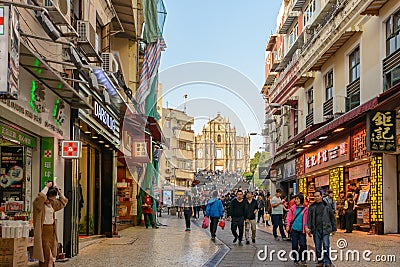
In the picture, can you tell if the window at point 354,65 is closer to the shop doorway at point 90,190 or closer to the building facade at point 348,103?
the building facade at point 348,103

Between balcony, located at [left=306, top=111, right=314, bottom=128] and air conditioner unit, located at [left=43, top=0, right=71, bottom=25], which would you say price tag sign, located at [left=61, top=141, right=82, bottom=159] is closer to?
air conditioner unit, located at [left=43, top=0, right=71, bottom=25]

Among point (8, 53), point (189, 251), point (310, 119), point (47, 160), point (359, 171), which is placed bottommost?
point (189, 251)

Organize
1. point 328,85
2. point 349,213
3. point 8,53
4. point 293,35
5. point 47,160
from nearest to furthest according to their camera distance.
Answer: point 8,53
point 47,160
point 349,213
point 328,85
point 293,35

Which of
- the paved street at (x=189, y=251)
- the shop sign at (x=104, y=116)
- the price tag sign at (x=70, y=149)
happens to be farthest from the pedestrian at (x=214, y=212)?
the price tag sign at (x=70, y=149)

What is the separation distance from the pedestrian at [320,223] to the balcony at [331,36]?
12.8m

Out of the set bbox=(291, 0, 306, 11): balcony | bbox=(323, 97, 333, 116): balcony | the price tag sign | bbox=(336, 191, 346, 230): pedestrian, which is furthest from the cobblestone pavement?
bbox=(291, 0, 306, 11): balcony

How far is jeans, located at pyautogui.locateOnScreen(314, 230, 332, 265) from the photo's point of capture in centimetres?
1290

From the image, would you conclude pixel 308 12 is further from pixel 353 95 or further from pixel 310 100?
pixel 353 95

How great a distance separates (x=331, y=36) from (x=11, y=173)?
18.7 metres

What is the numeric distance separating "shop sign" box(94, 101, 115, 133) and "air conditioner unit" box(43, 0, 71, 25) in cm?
353

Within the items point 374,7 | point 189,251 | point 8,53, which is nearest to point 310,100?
point 374,7

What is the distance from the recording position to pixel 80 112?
16859mm

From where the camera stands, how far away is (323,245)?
13109 mm

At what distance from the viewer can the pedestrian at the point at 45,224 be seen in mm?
12466
